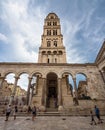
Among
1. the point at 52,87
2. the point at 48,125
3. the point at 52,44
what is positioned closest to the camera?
the point at 48,125

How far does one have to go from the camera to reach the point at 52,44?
28375mm

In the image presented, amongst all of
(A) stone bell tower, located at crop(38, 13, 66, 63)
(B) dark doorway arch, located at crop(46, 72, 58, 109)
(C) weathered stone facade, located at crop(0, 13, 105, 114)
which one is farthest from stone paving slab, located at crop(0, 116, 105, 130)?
(A) stone bell tower, located at crop(38, 13, 66, 63)

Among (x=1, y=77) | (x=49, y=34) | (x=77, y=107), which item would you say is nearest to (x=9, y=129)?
(x=77, y=107)

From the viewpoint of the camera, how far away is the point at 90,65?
62.7 ft

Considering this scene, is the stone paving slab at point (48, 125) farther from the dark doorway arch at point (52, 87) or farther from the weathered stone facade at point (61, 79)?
the dark doorway arch at point (52, 87)

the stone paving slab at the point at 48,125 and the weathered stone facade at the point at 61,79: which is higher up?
the weathered stone facade at the point at 61,79

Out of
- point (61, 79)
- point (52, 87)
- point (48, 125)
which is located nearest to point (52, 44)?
point (52, 87)

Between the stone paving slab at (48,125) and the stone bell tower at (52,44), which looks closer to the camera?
the stone paving slab at (48,125)

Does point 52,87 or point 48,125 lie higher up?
point 52,87

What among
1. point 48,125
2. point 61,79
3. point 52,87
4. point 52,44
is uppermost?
point 52,44

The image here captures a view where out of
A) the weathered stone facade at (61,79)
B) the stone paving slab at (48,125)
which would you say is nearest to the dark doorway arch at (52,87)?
the weathered stone facade at (61,79)

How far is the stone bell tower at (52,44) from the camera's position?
84.5ft

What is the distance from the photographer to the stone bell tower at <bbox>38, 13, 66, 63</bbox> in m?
25.8

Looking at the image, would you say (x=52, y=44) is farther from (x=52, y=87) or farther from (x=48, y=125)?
(x=48, y=125)
